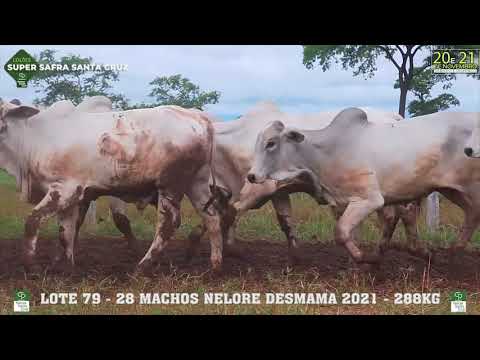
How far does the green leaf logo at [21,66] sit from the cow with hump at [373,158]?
2250 mm

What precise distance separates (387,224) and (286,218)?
3.44 feet

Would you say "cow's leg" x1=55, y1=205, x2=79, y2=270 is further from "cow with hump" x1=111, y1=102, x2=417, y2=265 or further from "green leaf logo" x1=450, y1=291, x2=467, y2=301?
"green leaf logo" x1=450, y1=291, x2=467, y2=301

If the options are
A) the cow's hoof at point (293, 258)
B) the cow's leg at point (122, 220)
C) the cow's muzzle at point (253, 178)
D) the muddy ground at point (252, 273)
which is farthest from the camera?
the cow's leg at point (122, 220)

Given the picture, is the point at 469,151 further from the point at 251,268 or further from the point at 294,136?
the point at 251,268

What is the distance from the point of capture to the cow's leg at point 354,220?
8.28 metres

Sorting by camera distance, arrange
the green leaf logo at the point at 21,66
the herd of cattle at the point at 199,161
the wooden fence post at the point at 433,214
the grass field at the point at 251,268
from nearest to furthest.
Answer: the grass field at the point at 251,268 < the green leaf logo at the point at 21,66 < the herd of cattle at the point at 199,161 < the wooden fence post at the point at 433,214

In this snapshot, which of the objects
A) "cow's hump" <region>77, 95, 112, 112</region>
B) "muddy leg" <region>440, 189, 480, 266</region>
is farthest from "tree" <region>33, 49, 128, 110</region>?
"muddy leg" <region>440, 189, 480, 266</region>

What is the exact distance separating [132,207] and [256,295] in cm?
224

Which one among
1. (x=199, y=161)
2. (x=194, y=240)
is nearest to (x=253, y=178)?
(x=199, y=161)

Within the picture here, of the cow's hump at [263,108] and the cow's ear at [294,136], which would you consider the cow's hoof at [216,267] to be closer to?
the cow's ear at [294,136]

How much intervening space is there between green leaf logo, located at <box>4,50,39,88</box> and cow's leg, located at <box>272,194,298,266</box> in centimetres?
278

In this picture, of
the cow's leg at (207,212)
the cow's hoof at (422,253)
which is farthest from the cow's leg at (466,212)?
the cow's leg at (207,212)

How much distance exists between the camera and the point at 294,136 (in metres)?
8.59

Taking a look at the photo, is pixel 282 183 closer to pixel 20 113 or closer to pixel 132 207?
pixel 132 207
